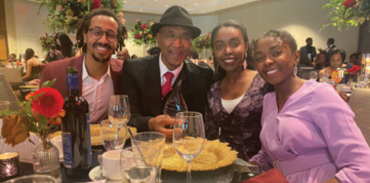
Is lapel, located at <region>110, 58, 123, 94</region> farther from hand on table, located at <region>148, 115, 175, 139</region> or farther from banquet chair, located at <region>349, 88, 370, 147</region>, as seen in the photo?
banquet chair, located at <region>349, 88, 370, 147</region>

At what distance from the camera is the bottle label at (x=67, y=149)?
1.05 m

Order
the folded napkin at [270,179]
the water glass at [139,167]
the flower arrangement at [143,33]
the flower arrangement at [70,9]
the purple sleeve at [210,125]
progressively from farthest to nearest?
the flower arrangement at [143,33]
the flower arrangement at [70,9]
the purple sleeve at [210,125]
the folded napkin at [270,179]
the water glass at [139,167]

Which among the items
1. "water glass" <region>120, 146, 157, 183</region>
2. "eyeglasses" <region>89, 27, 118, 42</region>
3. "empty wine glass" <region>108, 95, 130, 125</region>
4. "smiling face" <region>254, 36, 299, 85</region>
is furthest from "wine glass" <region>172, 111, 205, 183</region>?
"eyeglasses" <region>89, 27, 118, 42</region>

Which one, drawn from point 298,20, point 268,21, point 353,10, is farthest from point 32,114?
point 268,21

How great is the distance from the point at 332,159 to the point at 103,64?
1859mm

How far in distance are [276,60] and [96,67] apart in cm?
151

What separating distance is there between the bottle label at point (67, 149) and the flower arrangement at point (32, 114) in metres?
0.11

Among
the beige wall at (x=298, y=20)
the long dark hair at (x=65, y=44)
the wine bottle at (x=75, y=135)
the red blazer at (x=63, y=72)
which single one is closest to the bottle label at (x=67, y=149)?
the wine bottle at (x=75, y=135)

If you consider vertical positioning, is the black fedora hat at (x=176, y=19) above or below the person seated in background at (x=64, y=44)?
above

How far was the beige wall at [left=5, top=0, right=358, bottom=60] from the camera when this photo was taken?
9.30 m

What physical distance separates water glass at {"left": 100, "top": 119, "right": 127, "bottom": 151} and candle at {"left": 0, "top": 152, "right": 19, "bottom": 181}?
1.13ft

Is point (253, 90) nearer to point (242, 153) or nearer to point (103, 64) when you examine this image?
point (242, 153)

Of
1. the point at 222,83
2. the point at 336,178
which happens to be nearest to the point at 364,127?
the point at 336,178

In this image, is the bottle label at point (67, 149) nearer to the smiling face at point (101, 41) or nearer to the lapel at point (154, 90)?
the lapel at point (154, 90)
